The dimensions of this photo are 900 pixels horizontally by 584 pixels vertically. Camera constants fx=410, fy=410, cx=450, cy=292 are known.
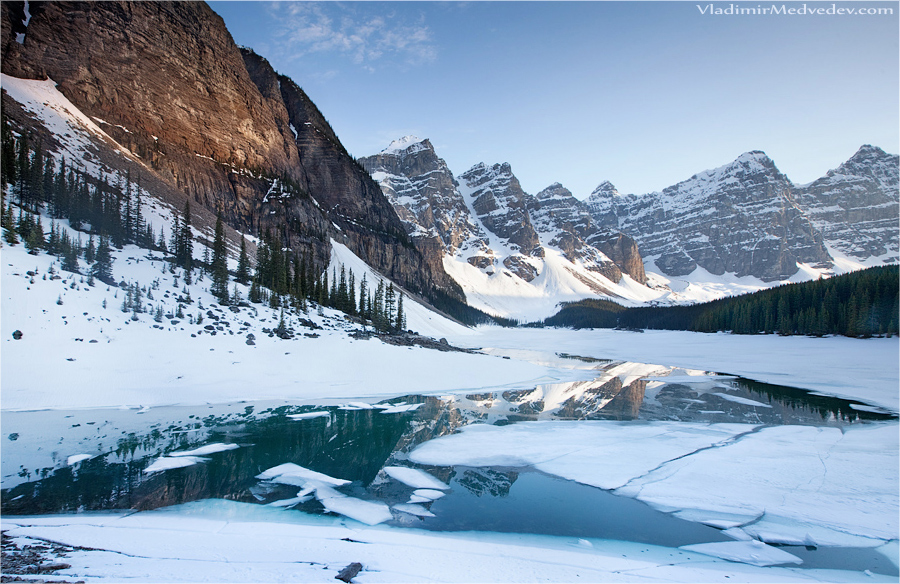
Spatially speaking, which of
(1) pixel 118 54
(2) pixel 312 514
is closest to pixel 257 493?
(2) pixel 312 514

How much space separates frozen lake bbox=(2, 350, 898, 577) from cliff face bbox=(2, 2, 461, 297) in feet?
133

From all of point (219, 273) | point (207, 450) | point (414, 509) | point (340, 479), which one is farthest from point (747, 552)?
point (219, 273)

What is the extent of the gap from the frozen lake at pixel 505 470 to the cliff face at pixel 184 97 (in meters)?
40.4

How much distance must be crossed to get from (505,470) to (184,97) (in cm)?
6511

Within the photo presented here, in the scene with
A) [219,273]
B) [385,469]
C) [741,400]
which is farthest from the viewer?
[219,273]

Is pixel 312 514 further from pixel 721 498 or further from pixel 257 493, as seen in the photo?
pixel 721 498

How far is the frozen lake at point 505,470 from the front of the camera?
7.92 metres

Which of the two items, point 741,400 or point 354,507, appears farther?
point 741,400

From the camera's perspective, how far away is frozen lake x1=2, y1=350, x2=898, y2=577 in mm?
7918

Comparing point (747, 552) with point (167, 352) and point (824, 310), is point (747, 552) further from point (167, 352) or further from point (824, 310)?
point (824, 310)

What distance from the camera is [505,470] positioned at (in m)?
11.0

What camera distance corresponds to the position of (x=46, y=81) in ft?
147

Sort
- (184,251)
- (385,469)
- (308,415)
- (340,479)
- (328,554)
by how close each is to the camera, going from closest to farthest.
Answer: (328,554) → (340,479) → (385,469) → (308,415) → (184,251)

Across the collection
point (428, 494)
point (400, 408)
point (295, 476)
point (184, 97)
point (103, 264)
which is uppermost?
point (184, 97)
